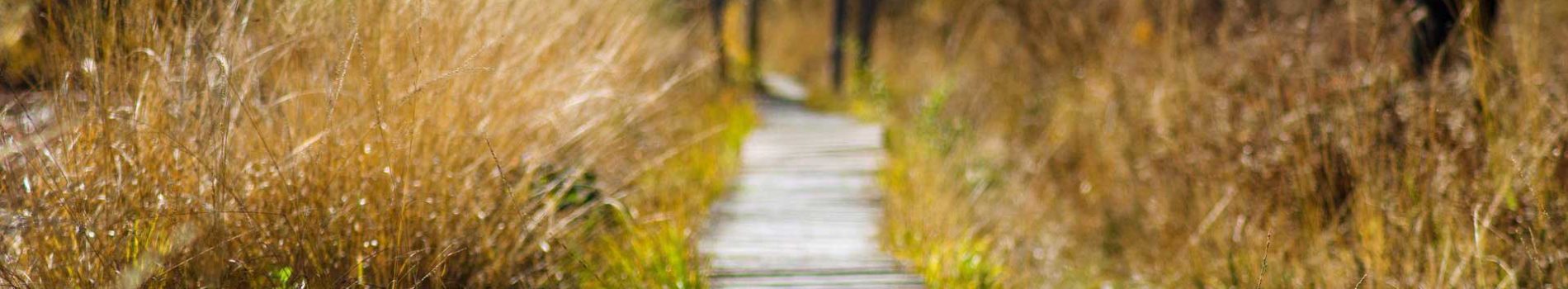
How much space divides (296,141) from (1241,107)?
2933mm

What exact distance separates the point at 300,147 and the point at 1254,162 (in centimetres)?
258

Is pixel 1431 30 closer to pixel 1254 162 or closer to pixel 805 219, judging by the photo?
pixel 1254 162

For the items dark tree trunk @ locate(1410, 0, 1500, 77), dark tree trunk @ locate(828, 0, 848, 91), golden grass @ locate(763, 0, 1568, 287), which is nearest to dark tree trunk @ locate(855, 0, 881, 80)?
dark tree trunk @ locate(828, 0, 848, 91)

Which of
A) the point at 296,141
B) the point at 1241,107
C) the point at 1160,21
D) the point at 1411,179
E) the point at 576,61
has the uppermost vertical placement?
the point at 296,141

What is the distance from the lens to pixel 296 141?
7.54 feet

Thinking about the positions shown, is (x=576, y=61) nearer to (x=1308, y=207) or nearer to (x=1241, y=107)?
(x=1308, y=207)

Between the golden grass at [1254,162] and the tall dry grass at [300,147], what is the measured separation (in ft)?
3.97

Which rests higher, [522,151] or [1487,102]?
[522,151]

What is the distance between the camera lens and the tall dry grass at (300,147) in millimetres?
1979

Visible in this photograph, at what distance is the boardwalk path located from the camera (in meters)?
3.59

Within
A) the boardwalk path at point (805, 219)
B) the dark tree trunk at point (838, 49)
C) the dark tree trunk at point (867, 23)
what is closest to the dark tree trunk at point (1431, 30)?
the boardwalk path at point (805, 219)

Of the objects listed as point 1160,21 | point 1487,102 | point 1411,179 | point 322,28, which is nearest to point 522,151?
point 322,28

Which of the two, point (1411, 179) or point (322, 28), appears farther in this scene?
point (1411, 179)

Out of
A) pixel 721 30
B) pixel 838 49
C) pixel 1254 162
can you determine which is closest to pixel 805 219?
pixel 1254 162
